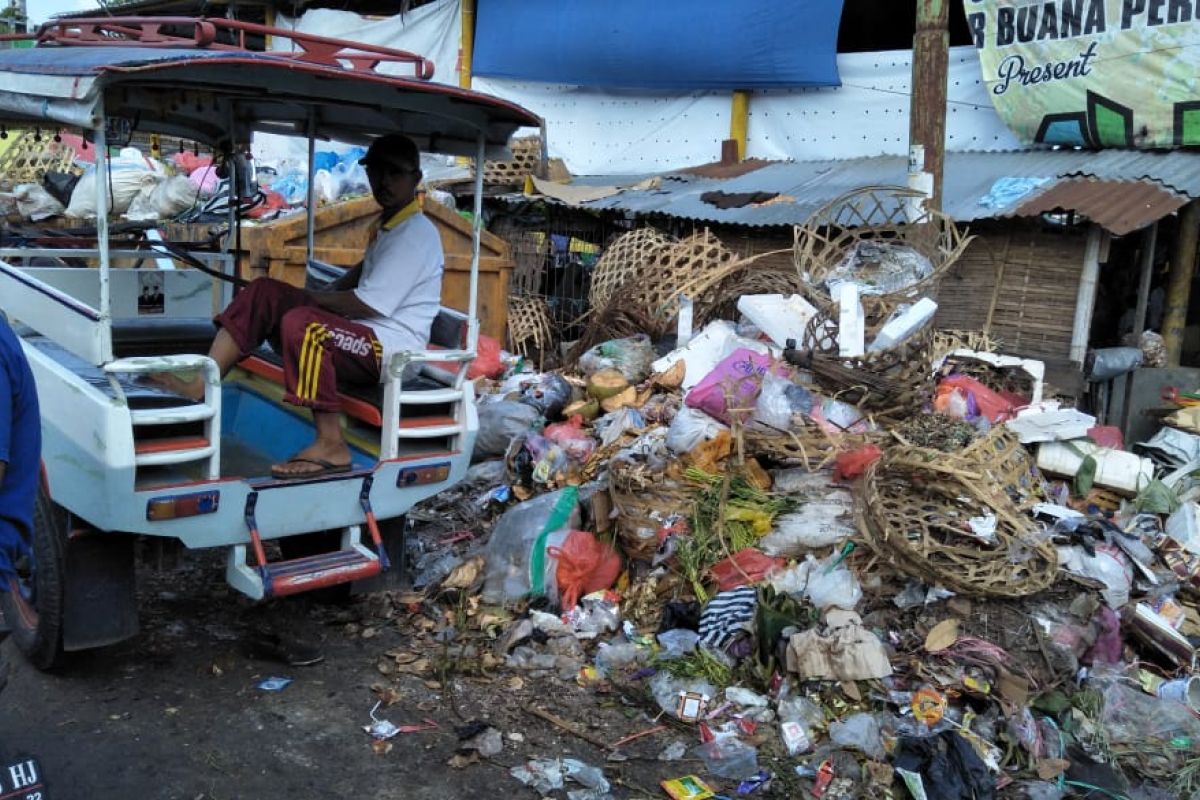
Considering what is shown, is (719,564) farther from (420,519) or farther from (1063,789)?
(420,519)

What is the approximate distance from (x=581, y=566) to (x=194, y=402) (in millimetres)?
1997

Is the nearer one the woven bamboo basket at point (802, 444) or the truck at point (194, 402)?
the truck at point (194, 402)

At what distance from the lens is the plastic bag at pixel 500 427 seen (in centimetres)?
655

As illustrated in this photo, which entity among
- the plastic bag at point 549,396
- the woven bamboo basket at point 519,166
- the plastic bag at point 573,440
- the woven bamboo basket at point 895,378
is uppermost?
the woven bamboo basket at point 519,166

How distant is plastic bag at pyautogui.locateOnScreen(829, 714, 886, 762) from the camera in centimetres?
372

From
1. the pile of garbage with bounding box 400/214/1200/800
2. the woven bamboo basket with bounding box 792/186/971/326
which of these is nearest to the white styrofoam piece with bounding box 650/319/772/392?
the pile of garbage with bounding box 400/214/1200/800

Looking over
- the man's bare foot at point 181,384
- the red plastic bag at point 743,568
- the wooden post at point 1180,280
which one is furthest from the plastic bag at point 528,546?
the wooden post at point 1180,280

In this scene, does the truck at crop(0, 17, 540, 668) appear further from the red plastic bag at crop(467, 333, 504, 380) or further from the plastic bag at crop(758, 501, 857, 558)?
the red plastic bag at crop(467, 333, 504, 380)

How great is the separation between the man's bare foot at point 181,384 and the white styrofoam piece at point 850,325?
→ 3487 millimetres

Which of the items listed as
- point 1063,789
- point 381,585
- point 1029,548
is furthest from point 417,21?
point 1063,789

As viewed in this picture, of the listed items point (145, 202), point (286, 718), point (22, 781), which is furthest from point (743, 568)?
point (145, 202)

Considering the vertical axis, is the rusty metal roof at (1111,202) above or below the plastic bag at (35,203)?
above

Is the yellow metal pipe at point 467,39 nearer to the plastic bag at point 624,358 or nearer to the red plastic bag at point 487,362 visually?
the red plastic bag at point 487,362

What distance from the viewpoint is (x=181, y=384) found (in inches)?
159
